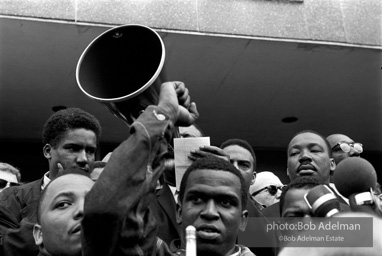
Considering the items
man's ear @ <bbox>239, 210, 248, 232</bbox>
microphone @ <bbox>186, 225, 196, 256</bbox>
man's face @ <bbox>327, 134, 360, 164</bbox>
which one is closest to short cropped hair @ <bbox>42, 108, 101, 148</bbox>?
man's ear @ <bbox>239, 210, 248, 232</bbox>

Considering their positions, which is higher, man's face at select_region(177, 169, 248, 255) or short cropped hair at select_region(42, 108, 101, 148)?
short cropped hair at select_region(42, 108, 101, 148)

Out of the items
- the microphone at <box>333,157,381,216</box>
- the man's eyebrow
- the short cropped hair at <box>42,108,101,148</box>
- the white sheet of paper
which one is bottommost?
the microphone at <box>333,157,381,216</box>

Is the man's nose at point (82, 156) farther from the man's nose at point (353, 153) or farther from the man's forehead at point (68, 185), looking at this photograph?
the man's nose at point (353, 153)

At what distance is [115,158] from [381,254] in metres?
0.96

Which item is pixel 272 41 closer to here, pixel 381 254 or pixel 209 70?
pixel 209 70

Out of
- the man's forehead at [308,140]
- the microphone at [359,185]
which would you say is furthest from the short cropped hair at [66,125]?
the microphone at [359,185]

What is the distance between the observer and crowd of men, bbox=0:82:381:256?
7.70ft

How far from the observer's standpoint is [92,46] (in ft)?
10.7

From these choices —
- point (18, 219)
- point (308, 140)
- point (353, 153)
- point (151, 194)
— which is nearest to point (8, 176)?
point (18, 219)

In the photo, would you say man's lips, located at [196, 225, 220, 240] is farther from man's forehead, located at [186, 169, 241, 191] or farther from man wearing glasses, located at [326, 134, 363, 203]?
man wearing glasses, located at [326, 134, 363, 203]

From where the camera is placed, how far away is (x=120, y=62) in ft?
10.7

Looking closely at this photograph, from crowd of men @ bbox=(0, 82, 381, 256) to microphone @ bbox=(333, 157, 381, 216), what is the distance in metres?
0.07

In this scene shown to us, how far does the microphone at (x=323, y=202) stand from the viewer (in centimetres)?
198

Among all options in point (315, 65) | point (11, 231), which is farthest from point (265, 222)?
point (315, 65)
